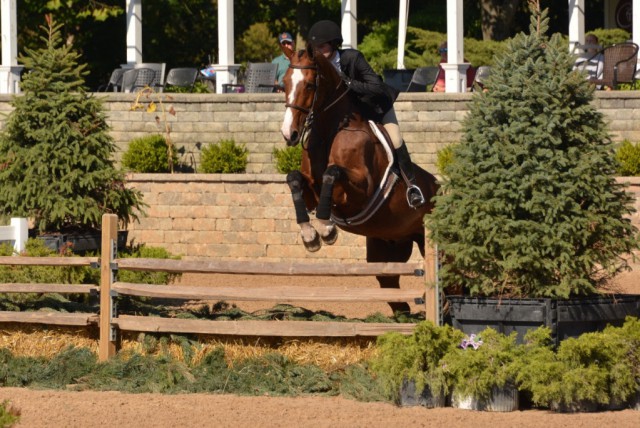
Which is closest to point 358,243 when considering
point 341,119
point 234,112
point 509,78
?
point 234,112

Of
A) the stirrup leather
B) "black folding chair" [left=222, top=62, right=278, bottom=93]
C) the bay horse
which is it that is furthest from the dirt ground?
"black folding chair" [left=222, top=62, right=278, bottom=93]

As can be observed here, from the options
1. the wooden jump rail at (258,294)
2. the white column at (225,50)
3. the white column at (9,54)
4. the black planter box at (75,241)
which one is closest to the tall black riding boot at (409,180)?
the wooden jump rail at (258,294)

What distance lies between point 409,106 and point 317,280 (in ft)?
13.2

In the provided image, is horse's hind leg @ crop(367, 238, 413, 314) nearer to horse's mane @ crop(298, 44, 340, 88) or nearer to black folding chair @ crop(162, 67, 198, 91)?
horse's mane @ crop(298, 44, 340, 88)

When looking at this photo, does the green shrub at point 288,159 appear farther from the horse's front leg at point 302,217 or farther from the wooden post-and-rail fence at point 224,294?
the horse's front leg at point 302,217

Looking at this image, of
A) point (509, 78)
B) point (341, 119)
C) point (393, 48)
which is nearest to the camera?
point (509, 78)

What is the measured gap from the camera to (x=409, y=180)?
37.7ft

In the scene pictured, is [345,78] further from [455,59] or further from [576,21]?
[576,21]

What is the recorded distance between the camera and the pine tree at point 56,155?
43.3ft

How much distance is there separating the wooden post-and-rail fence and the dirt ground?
0.68 m

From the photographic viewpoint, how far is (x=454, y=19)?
78.7 ft

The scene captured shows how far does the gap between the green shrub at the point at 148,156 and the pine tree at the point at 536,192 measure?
12.6 meters

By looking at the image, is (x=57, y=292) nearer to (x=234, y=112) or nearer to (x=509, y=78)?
(x=509, y=78)

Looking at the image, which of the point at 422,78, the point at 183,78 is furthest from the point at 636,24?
the point at 183,78
